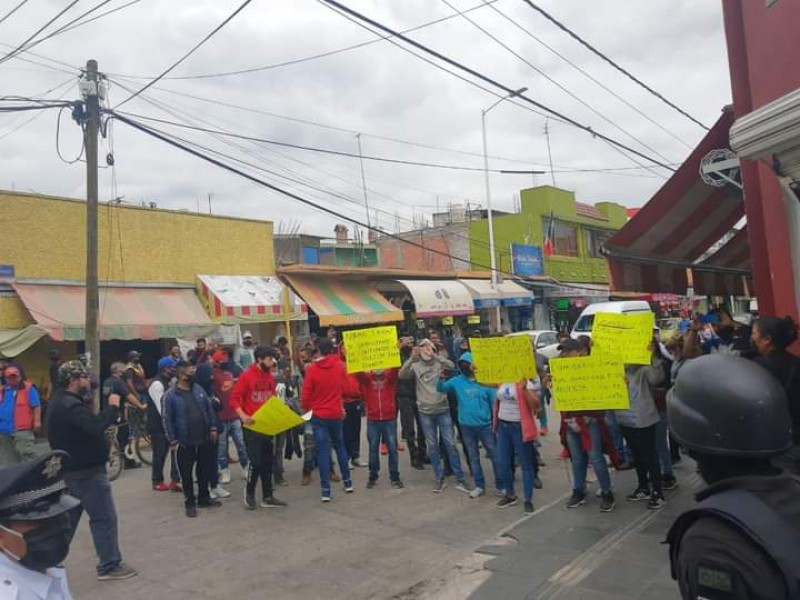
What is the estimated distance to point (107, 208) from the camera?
591 inches

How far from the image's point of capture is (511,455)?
6.98 m

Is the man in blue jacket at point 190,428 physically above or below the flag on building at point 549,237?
below

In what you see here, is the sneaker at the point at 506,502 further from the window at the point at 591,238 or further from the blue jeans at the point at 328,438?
the window at the point at 591,238

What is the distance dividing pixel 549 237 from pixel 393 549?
29.0 meters

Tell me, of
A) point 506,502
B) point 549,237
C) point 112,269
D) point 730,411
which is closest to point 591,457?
point 506,502

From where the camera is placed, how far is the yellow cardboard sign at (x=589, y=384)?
6.07 meters

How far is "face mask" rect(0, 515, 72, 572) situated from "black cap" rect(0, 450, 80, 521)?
1.6 inches

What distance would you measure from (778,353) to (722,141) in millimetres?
2783

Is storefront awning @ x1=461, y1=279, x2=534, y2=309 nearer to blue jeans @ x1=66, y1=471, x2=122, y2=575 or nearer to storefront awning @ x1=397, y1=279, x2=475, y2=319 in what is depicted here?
storefront awning @ x1=397, y1=279, x2=475, y2=319

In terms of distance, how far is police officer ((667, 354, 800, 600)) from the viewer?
147 centimetres

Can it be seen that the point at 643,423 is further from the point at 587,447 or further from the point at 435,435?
the point at 435,435

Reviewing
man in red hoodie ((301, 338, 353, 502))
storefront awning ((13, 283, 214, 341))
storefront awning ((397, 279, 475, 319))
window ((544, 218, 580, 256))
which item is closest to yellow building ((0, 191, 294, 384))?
storefront awning ((13, 283, 214, 341))

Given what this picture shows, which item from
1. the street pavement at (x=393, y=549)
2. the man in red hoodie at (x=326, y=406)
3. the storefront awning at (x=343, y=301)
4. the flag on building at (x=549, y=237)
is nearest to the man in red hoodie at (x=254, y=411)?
the street pavement at (x=393, y=549)

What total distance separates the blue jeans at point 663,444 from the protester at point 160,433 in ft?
19.2
